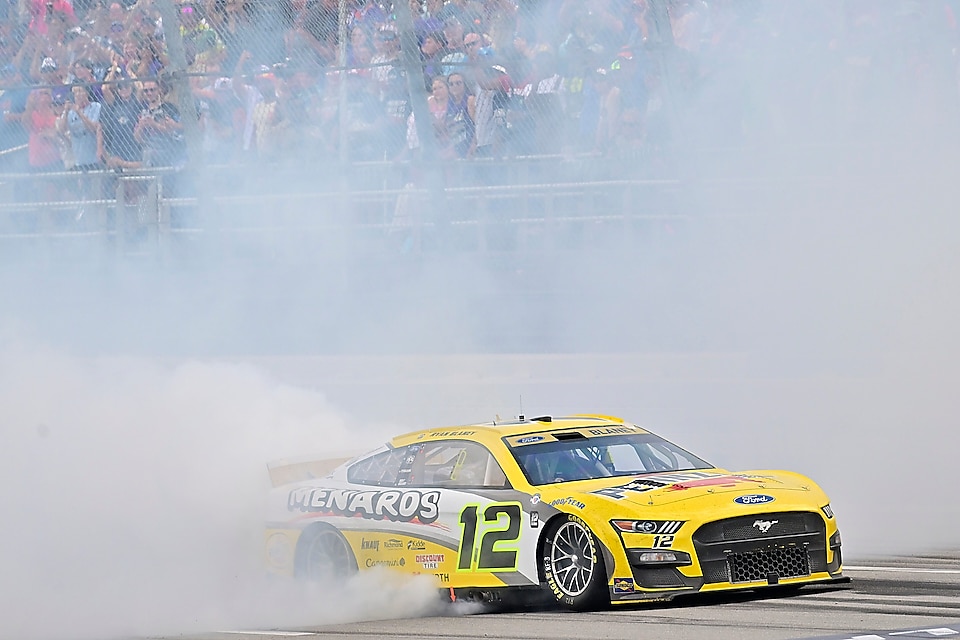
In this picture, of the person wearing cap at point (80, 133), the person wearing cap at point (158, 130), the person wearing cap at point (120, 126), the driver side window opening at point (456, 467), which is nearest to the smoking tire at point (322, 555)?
the driver side window opening at point (456, 467)

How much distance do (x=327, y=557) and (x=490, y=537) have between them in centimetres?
114

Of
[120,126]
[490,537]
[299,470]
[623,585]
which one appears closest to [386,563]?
[490,537]

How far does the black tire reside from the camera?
6.62 metres

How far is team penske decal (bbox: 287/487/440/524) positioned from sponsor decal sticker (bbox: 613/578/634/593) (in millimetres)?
1081

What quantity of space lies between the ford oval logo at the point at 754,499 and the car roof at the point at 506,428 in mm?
1187

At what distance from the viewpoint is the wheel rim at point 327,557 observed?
7.77 metres

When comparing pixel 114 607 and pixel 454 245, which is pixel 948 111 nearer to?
pixel 454 245

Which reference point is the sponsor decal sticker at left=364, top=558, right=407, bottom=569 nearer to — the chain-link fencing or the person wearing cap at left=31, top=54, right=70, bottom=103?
the chain-link fencing

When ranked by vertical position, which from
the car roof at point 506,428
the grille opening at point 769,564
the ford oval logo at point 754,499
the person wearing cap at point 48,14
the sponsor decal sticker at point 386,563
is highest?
the person wearing cap at point 48,14

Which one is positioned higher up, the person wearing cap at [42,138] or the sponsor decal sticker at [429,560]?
the person wearing cap at [42,138]

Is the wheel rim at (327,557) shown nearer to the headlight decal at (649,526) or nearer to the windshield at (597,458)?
the windshield at (597,458)

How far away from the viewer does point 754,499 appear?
266 inches

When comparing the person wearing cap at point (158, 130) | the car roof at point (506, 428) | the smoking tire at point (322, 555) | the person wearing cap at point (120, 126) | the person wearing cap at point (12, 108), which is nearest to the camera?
the car roof at point (506, 428)

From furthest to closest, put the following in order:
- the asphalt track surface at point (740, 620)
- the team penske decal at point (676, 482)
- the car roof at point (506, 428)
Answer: the car roof at point (506, 428)
the team penske decal at point (676, 482)
the asphalt track surface at point (740, 620)
